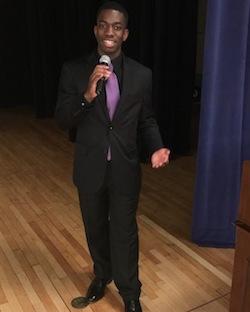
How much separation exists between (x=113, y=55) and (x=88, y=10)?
12.9ft

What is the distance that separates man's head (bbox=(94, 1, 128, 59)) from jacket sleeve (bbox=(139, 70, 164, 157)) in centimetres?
23

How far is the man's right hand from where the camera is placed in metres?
1.43

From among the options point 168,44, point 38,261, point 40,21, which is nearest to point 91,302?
point 38,261

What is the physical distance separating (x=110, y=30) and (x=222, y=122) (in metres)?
1.08

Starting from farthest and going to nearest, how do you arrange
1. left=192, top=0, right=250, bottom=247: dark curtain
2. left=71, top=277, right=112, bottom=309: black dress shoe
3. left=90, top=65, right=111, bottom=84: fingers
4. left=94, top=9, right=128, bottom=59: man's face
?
left=192, top=0, right=250, bottom=247: dark curtain < left=71, top=277, right=112, bottom=309: black dress shoe < left=94, top=9, right=128, bottom=59: man's face < left=90, top=65, right=111, bottom=84: fingers

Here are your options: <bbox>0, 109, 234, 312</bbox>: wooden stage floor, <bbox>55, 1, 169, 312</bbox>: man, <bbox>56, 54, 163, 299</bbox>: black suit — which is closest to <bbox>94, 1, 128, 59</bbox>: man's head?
<bbox>55, 1, 169, 312</bbox>: man

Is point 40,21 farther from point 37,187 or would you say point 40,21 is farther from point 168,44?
point 37,187

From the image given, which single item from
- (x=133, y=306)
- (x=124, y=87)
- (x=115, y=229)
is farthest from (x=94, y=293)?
(x=124, y=87)

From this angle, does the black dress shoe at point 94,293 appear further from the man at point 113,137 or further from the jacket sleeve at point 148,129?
the jacket sleeve at point 148,129

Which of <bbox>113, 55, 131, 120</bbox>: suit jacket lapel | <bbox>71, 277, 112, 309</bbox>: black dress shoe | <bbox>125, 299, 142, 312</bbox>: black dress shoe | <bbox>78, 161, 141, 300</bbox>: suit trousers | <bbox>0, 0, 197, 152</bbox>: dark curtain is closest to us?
<bbox>113, 55, 131, 120</bbox>: suit jacket lapel

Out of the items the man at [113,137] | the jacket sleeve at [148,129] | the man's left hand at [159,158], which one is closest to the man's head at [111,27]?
the man at [113,137]

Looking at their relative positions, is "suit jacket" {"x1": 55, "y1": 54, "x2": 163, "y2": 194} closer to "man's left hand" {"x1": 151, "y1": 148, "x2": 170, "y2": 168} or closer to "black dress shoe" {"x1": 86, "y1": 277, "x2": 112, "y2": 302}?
"man's left hand" {"x1": 151, "y1": 148, "x2": 170, "y2": 168}

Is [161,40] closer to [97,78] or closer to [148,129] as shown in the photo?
[148,129]

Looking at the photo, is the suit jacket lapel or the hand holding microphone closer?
the hand holding microphone
